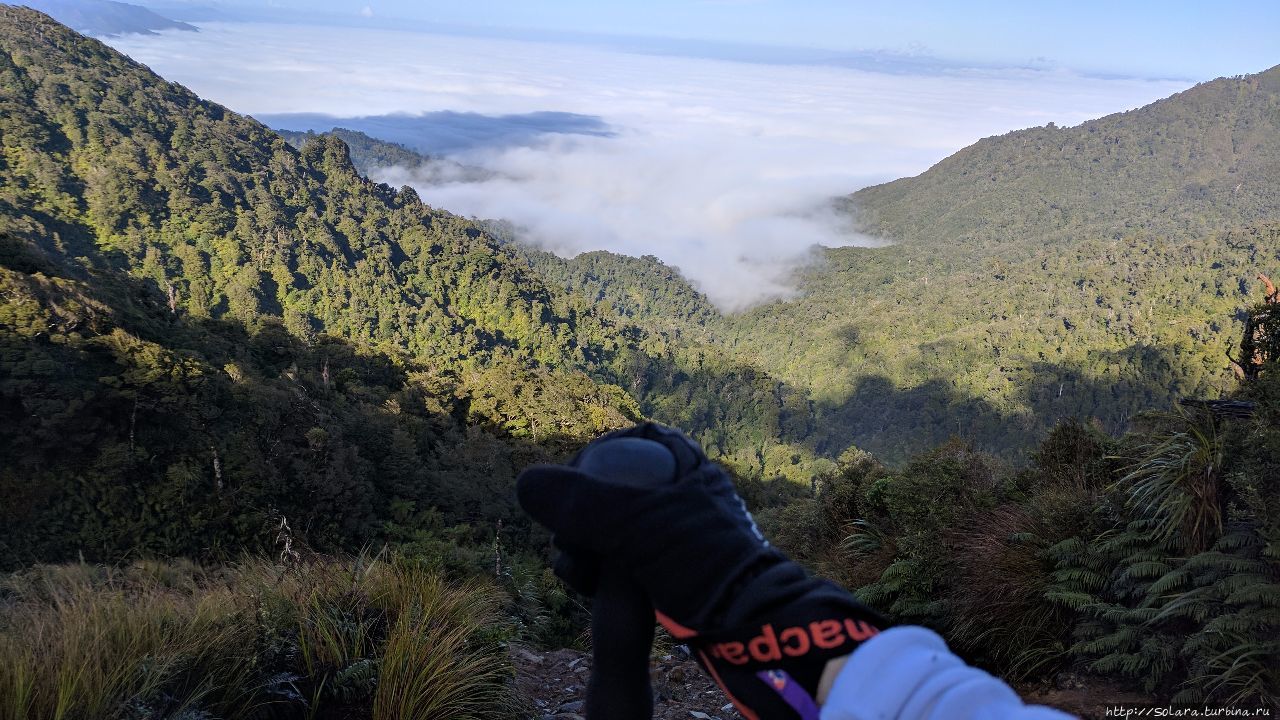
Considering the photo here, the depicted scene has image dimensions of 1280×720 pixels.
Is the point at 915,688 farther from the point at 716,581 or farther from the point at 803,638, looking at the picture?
the point at 716,581

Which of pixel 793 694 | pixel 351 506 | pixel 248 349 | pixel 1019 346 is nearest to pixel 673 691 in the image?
pixel 793 694

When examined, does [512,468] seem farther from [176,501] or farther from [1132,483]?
[1132,483]

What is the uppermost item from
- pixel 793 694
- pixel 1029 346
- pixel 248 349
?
pixel 793 694

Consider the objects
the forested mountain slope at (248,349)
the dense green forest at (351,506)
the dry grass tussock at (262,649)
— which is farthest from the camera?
the forested mountain slope at (248,349)

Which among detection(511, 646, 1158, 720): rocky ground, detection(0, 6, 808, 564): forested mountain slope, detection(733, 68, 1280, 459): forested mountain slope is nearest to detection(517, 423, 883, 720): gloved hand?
detection(511, 646, 1158, 720): rocky ground

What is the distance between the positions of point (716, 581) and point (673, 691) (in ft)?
10.8

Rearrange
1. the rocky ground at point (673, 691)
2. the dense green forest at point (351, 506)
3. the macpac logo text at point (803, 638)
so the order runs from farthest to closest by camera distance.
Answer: the rocky ground at point (673, 691) < the dense green forest at point (351, 506) < the macpac logo text at point (803, 638)

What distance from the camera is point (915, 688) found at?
934 millimetres

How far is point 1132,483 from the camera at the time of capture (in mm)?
3928

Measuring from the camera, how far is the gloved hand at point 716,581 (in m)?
1.09

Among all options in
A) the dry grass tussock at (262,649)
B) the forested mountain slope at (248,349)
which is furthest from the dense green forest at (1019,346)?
the dry grass tussock at (262,649)

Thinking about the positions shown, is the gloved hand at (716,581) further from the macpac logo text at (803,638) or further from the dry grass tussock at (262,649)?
the dry grass tussock at (262,649)

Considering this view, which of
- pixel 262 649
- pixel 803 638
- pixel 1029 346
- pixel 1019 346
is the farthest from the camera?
pixel 1019 346

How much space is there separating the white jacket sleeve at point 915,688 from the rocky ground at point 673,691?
227 cm
